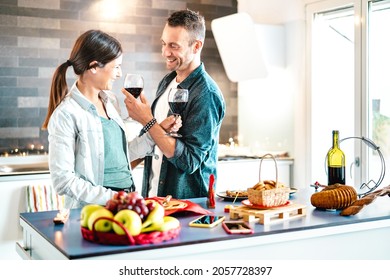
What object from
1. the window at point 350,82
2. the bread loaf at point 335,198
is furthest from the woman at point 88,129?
the window at point 350,82

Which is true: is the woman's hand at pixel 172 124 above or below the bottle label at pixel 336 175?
above

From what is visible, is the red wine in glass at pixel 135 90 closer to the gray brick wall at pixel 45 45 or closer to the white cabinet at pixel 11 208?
the white cabinet at pixel 11 208

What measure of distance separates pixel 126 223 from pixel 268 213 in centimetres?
64

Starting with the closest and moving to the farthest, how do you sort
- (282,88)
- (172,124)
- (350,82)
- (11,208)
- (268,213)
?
(268,213), (172,124), (11,208), (350,82), (282,88)

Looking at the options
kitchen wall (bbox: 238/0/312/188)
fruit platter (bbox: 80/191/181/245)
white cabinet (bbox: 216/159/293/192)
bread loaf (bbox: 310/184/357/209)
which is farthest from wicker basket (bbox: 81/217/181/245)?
kitchen wall (bbox: 238/0/312/188)

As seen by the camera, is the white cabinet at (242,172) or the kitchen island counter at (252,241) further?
the white cabinet at (242,172)

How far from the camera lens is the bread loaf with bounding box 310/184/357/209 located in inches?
105

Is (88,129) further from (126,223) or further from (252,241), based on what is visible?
(252,241)

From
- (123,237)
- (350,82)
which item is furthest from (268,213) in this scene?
(350,82)

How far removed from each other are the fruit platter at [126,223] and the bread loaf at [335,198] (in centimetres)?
86

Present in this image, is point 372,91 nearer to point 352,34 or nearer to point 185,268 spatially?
point 352,34

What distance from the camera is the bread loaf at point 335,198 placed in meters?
2.67

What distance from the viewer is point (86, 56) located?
9.24ft

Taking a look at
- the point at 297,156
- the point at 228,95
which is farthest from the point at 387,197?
the point at 228,95
